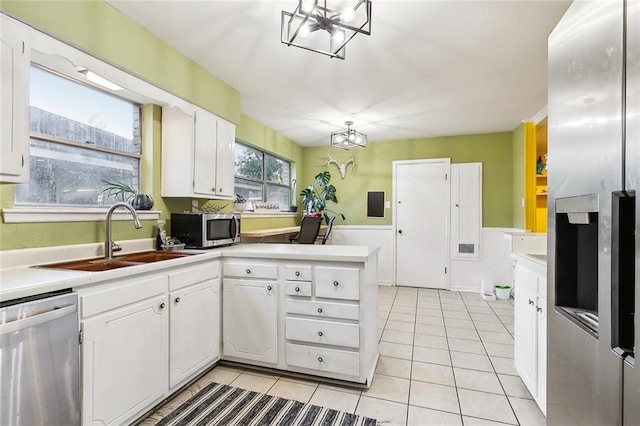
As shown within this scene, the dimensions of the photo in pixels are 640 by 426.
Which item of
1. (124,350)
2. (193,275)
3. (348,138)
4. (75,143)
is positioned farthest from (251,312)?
(348,138)

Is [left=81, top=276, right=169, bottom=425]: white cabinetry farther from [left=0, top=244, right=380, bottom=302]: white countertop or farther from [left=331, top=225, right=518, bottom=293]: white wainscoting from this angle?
[left=331, top=225, right=518, bottom=293]: white wainscoting

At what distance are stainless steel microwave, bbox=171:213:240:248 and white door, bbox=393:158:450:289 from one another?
3.26 metres

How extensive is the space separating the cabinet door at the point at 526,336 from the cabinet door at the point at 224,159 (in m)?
2.58

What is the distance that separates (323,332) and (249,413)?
642mm

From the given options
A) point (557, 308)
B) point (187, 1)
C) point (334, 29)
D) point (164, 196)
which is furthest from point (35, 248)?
point (557, 308)

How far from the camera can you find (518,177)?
4316 mm

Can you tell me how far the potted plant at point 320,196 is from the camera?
5.00 m

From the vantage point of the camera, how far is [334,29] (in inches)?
65.4

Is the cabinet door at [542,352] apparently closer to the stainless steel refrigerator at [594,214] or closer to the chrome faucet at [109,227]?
the stainless steel refrigerator at [594,214]

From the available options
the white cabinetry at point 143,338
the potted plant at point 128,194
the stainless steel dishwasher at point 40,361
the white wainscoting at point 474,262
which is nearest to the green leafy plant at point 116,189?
the potted plant at point 128,194

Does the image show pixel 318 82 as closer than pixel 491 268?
Yes

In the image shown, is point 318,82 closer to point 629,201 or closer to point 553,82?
point 553,82

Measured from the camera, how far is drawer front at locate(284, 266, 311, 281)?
6.93 ft

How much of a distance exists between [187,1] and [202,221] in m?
1.50
